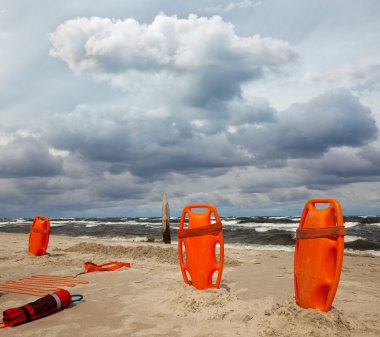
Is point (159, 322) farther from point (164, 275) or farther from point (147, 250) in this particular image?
point (147, 250)

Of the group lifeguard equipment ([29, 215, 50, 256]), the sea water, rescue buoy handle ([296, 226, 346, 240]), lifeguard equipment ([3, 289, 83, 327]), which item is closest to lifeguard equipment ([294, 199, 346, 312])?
rescue buoy handle ([296, 226, 346, 240])

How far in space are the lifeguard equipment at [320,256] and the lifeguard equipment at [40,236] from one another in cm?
871

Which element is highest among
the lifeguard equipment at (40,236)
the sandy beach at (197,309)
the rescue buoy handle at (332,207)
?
the rescue buoy handle at (332,207)

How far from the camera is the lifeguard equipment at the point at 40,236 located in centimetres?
1083

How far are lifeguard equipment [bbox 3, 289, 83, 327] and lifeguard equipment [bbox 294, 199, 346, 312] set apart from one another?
318cm

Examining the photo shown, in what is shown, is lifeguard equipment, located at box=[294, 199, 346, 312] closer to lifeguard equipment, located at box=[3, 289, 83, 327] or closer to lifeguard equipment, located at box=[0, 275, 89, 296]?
lifeguard equipment, located at box=[3, 289, 83, 327]

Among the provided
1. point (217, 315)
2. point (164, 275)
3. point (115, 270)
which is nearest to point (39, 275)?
point (115, 270)

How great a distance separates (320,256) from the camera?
13.1 feet

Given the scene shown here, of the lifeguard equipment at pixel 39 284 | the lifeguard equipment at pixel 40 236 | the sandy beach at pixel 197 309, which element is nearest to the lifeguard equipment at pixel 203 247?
the sandy beach at pixel 197 309

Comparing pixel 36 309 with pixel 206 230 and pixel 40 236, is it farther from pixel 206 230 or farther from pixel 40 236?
pixel 40 236

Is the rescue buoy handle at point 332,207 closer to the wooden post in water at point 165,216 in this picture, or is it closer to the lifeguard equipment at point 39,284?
the lifeguard equipment at point 39,284

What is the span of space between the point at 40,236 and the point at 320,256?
30.8ft

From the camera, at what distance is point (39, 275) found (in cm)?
807

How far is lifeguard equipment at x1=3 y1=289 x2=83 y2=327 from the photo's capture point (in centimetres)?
443
